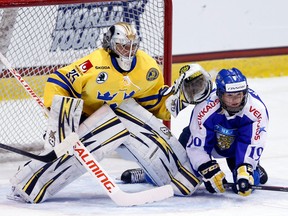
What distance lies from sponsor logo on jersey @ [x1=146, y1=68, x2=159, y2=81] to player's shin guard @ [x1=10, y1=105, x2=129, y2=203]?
0.77 ft

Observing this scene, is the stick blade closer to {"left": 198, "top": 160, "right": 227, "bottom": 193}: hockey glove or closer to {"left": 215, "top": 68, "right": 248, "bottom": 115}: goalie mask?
{"left": 198, "top": 160, "right": 227, "bottom": 193}: hockey glove

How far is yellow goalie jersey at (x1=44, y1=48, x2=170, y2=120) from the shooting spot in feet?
13.8

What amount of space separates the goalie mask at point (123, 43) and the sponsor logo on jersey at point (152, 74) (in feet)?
0.38

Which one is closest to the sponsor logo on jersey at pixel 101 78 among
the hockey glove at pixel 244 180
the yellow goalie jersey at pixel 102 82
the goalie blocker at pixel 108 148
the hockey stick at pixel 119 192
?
the yellow goalie jersey at pixel 102 82

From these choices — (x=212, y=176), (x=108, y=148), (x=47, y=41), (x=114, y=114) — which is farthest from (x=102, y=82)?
(x=47, y=41)

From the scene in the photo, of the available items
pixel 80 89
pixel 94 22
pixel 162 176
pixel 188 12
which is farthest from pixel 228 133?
pixel 188 12

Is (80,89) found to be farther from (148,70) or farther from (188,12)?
(188,12)

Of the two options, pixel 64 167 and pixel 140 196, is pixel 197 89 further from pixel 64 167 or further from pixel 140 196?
pixel 64 167

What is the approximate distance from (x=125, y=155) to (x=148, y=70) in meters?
0.38

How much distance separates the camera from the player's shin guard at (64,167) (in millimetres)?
4227

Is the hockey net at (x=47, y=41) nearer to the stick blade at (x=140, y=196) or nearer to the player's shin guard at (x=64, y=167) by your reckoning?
the player's shin guard at (x=64, y=167)

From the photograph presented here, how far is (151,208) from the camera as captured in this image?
4.12 meters

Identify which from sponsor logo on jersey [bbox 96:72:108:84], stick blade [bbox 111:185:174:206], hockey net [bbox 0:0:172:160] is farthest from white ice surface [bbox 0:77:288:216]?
sponsor logo on jersey [bbox 96:72:108:84]

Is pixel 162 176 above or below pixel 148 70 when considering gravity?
below
